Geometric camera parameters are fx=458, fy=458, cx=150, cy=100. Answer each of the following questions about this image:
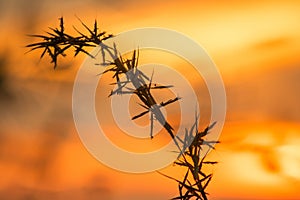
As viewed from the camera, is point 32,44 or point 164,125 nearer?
point 164,125

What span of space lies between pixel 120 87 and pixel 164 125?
1.51 ft

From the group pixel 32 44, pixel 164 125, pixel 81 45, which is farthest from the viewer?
pixel 32 44

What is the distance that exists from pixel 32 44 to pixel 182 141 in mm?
1178

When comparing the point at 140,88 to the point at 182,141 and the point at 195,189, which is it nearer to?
the point at 182,141

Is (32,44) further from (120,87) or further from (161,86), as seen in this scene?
(161,86)

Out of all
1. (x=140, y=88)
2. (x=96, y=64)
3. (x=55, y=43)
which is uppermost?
(x=55, y=43)

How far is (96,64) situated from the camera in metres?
2.85

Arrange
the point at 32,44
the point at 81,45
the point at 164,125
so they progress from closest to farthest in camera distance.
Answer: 1. the point at 164,125
2. the point at 81,45
3. the point at 32,44

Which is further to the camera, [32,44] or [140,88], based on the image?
[32,44]

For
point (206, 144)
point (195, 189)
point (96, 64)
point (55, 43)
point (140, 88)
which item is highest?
point (55, 43)

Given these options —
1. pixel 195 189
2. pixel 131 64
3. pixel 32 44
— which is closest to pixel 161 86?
pixel 131 64

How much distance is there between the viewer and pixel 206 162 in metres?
2.92

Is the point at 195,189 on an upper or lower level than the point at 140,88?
lower

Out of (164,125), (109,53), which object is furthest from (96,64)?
(164,125)
